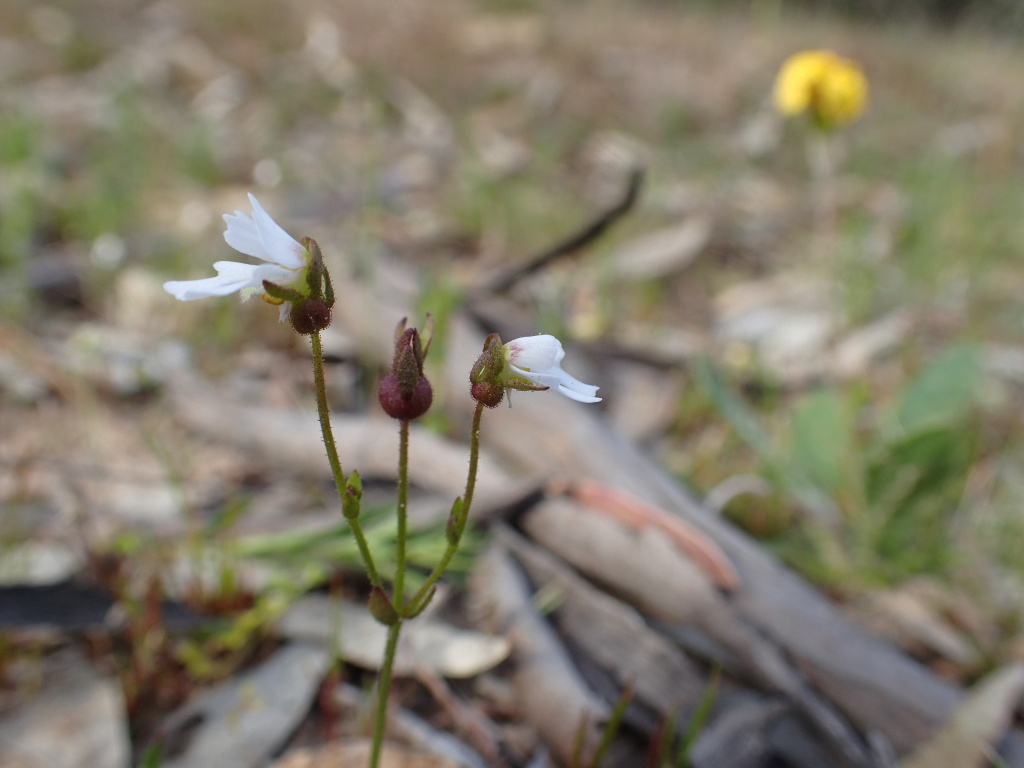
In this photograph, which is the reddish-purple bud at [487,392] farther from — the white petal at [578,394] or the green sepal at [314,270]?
the green sepal at [314,270]

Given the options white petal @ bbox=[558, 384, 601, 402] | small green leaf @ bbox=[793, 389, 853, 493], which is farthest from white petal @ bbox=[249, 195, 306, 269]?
small green leaf @ bbox=[793, 389, 853, 493]

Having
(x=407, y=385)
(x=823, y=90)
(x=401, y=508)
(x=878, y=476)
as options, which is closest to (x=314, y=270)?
(x=407, y=385)

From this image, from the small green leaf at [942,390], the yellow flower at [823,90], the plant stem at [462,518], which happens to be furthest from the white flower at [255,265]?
the yellow flower at [823,90]

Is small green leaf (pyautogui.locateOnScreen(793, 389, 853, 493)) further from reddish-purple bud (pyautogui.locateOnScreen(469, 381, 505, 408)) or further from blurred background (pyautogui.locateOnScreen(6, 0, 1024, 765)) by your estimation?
reddish-purple bud (pyautogui.locateOnScreen(469, 381, 505, 408))

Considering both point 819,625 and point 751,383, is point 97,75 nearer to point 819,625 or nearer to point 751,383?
point 751,383

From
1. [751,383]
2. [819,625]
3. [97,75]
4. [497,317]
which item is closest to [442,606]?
[819,625]

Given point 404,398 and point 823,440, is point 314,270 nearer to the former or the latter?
point 404,398
